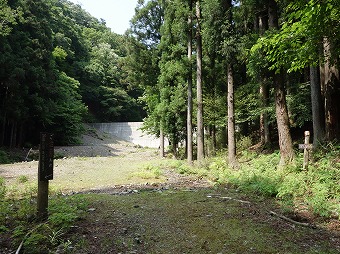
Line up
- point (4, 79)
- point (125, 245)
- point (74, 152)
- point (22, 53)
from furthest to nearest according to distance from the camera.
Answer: point (74, 152) → point (22, 53) → point (4, 79) → point (125, 245)

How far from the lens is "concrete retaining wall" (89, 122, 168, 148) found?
36125mm

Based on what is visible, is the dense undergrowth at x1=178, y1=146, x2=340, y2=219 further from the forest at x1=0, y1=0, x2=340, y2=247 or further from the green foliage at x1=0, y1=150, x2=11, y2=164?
the green foliage at x1=0, y1=150, x2=11, y2=164

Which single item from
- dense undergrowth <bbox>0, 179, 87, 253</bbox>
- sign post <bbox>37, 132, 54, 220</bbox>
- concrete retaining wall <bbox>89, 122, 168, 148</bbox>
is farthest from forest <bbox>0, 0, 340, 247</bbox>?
concrete retaining wall <bbox>89, 122, 168, 148</bbox>

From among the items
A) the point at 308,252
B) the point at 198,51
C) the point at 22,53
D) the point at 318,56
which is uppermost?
the point at 22,53

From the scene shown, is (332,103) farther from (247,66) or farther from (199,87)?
(199,87)

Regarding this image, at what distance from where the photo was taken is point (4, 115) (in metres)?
20.0

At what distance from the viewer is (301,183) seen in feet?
20.7

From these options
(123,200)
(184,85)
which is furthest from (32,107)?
(123,200)

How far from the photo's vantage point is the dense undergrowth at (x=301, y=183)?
5.24m

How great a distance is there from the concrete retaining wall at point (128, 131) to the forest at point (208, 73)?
994cm

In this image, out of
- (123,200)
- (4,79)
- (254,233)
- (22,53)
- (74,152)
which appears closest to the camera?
(254,233)

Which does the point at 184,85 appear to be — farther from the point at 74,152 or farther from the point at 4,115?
the point at 4,115

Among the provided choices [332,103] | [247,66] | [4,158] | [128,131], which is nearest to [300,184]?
[332,103]

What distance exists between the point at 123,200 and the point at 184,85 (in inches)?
425
